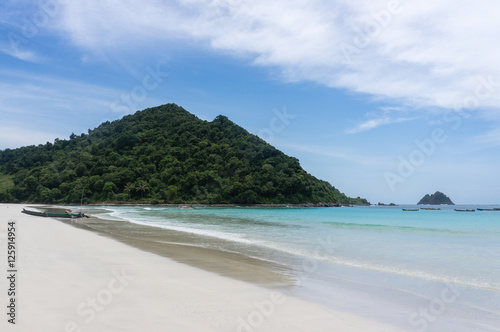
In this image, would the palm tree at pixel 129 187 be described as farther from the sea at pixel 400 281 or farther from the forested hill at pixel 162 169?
the sea at pixel 400 281

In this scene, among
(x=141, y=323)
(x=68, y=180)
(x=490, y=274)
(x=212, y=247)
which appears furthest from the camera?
(x=68, y=180)

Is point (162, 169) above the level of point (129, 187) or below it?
above

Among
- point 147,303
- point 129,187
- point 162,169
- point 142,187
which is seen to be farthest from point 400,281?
point 162,169

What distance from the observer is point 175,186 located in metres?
113

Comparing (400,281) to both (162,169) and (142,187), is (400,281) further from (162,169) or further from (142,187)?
(162,169)

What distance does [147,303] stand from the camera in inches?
237

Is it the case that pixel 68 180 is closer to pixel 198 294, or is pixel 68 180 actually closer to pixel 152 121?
pixel 152 121

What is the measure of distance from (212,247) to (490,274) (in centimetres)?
1058

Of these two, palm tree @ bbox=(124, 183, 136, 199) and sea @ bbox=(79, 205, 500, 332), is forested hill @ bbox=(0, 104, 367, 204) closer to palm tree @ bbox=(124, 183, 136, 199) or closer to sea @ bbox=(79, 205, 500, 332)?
palm tree @ bbox=(124, 183, 136, 199)

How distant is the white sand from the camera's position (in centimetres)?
496

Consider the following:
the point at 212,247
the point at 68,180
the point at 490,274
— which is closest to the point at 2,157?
the point at 68,180

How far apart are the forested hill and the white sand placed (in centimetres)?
10432

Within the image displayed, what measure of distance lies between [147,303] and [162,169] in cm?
11633

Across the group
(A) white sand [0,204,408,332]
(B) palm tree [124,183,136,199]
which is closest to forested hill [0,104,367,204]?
(B) palm tree [124,183,136,199]
